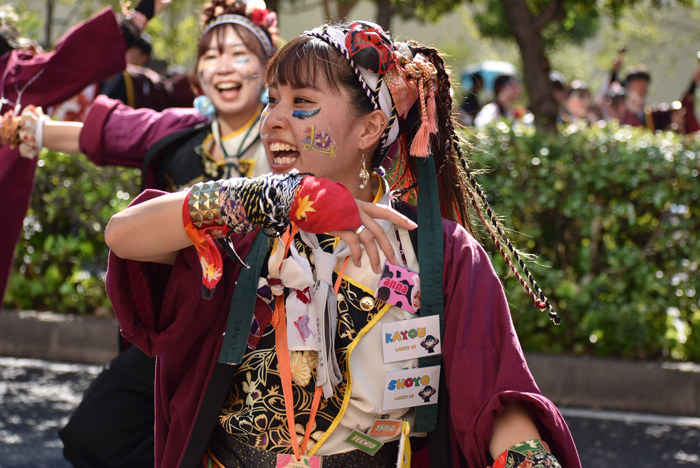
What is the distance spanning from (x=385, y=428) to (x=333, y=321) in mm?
295

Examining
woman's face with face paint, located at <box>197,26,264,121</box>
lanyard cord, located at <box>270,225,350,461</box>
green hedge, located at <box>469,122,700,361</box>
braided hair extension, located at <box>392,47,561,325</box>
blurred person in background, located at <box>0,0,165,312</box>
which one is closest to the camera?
lanyard cord, located at <box>270,225,350,461</box>

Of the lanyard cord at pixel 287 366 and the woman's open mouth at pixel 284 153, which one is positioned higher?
the woman's open mouth at pixel 284 153

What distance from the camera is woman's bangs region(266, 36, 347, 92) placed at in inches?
75.1

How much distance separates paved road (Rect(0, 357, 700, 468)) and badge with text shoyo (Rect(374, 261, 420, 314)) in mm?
2711

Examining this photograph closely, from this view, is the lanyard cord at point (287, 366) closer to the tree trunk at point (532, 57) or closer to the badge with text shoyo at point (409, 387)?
the badge with text shoyo at point (409, 387)

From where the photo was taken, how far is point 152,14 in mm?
3602

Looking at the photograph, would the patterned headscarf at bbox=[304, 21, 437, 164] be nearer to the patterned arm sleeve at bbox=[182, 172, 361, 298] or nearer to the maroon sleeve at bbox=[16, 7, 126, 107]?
the patterned arm sleeve at bbox=[182, 172, 361, 298]

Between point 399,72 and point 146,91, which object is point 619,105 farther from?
point 399,72

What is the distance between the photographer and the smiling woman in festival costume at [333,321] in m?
1.72

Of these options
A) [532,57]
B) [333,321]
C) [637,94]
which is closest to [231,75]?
[333,321]

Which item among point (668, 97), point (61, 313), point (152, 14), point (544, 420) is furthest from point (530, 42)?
point (668, 97)

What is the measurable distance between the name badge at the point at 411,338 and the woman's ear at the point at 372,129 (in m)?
0.49

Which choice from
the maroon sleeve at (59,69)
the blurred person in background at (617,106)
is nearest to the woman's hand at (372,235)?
the maroon sleeve at (59,69)

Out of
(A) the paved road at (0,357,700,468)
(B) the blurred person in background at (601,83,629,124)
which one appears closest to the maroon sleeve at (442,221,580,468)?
(A) the paved road at (0,357,700,468)
